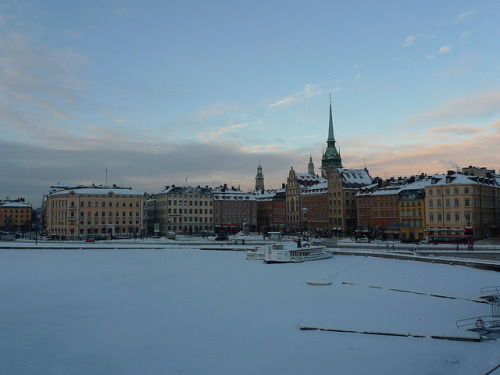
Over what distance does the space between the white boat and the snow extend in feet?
42.9

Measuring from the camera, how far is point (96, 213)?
104938 millimetres

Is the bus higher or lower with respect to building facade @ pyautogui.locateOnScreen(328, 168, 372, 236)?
lower

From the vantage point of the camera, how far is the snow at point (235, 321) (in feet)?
63.0

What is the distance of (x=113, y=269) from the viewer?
49312 mm

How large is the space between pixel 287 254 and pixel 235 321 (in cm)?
3470

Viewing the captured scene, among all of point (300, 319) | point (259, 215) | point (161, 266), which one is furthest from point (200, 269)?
point (259, 215)

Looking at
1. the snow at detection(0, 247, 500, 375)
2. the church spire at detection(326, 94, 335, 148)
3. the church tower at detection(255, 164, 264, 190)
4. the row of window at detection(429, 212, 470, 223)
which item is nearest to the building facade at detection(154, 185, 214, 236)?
the church spire at detection(326, 94, 335, 148)

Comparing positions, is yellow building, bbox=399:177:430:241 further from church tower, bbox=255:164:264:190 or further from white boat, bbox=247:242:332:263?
church tower, bbox=255:164:264:190

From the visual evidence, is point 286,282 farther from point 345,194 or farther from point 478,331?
point 345,194

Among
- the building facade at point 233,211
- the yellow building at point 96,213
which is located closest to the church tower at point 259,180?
the building facade at point 233,211

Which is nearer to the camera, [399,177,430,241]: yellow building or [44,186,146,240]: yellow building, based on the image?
[399,177,430,241]: yellow building

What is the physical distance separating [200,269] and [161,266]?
570 centimetres

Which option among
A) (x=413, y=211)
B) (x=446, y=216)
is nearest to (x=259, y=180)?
(x=413, y=211)

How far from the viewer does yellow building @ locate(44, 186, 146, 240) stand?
10312 cm
